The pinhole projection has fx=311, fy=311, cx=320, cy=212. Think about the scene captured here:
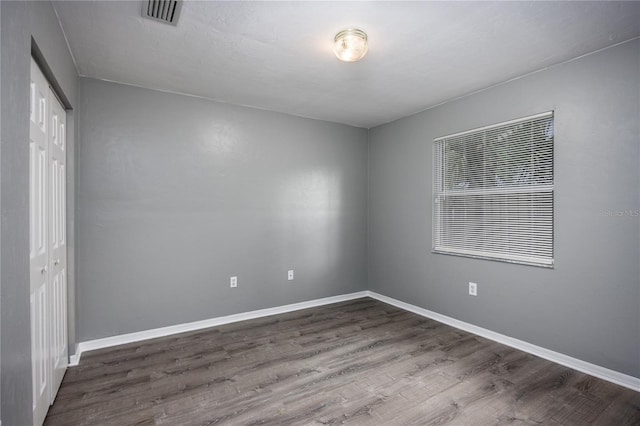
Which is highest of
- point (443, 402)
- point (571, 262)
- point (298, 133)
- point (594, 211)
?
point (298, 133)

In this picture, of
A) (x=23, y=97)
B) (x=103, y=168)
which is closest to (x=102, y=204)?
(x=103, y=168)

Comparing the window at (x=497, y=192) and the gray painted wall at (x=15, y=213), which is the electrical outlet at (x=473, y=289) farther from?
the gray painted wall at (x=15, y=213)

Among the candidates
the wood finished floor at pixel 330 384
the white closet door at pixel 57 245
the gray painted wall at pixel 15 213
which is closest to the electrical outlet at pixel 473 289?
the wood finished floor at pixel 330 384

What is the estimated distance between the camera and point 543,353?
2754 mm

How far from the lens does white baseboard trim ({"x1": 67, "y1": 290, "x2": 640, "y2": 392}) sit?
241 cm

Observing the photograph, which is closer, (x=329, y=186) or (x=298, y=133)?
(x=298, y=133)

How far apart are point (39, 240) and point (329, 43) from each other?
2269 mm

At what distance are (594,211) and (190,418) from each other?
331cm

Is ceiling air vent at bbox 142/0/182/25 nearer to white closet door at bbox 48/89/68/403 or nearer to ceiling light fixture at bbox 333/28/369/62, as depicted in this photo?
white closet door at bbox 48/89/68/403

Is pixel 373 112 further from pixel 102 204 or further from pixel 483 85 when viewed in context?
pixel 102 204

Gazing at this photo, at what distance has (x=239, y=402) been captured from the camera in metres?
2.12

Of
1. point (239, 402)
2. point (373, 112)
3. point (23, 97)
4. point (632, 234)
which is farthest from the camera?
point (373, 112)

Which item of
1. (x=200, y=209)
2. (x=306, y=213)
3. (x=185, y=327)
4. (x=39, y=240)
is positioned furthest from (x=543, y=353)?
(x=39, y=240)

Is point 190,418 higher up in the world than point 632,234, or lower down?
lower down
